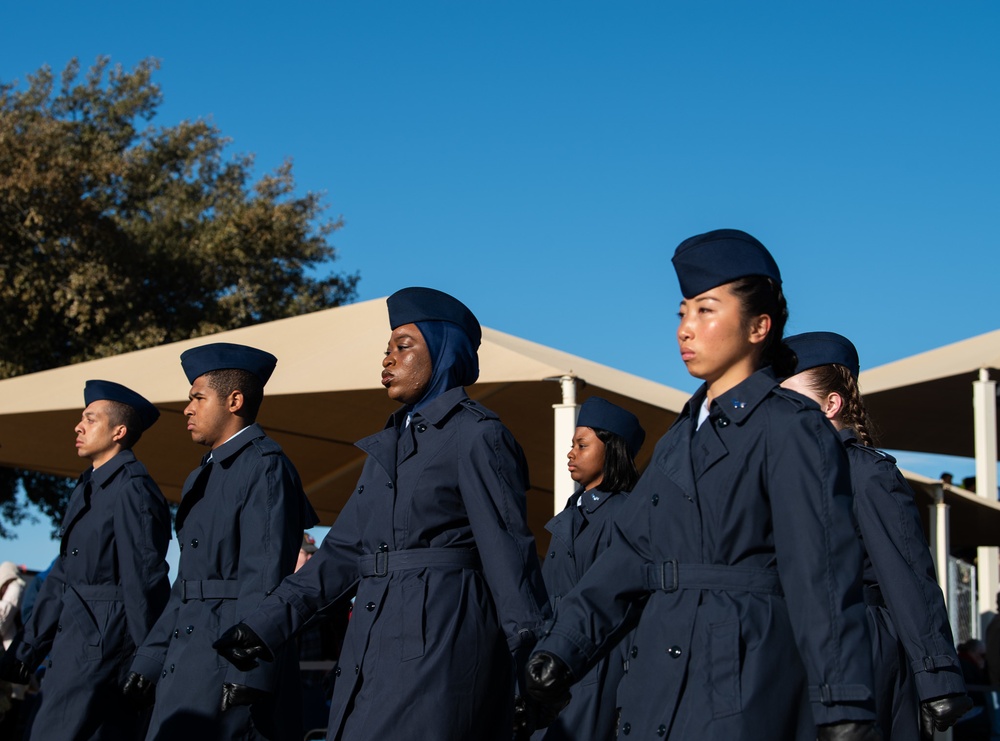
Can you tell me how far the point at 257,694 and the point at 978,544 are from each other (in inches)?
351

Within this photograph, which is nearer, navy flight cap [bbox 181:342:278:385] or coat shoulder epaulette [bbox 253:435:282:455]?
coat shoulder epaulette [bbox 253:435:282:455]

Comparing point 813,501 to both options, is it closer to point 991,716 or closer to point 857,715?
point 857,715

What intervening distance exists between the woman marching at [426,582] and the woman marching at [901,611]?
970mm

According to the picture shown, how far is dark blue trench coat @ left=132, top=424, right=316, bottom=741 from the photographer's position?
5.11 m

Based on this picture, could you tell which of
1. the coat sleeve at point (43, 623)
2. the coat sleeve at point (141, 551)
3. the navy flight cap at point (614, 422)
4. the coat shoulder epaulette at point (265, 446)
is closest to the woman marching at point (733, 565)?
the coat shoulder epaulette at point (265, 446)

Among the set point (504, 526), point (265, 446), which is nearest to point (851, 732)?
point (504, 526)

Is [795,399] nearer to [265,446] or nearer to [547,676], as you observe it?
[547,676]

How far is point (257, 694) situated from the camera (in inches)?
192

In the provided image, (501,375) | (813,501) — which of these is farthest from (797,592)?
(501,375)

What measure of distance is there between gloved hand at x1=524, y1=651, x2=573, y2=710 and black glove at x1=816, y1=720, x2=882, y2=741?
0.63m

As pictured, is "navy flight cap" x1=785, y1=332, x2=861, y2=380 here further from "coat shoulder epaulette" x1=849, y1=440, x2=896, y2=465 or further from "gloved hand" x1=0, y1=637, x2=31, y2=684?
"gloved hand" x1=0, y1=637, x2=31, y2=684

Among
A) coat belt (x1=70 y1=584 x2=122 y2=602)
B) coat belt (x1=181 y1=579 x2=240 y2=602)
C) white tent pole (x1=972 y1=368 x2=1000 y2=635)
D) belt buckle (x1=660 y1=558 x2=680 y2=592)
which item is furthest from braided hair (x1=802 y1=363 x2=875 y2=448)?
white tent pole (x1=972 y1=368 x2=1000 y2=635)

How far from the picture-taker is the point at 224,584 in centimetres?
534

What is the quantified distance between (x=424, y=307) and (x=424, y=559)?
0.92 m
